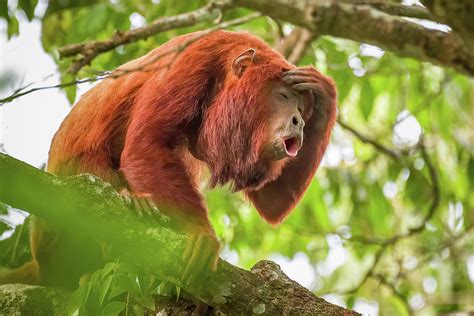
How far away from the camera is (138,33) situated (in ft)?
15.0

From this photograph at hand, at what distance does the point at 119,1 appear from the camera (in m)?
6.10

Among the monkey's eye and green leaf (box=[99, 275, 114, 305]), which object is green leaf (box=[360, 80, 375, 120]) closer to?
the monkey's eye

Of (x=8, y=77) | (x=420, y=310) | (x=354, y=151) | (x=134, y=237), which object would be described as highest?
(x=8, y=77)

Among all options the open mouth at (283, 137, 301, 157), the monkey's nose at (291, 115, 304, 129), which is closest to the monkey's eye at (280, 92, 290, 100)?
the monkey's nose at (291, 115, 304, 129)

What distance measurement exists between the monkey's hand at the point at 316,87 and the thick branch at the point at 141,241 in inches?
54.9

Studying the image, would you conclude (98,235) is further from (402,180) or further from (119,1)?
(402,180)

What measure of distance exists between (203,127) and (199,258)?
52.8 inches

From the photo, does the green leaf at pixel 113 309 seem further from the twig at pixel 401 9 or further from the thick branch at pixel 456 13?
the twig at pixel 401 9

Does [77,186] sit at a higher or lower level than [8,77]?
lower

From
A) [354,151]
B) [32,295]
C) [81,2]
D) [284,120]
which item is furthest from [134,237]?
[354,151]

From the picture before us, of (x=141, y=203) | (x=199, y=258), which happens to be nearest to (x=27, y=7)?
(x=141, y=203)

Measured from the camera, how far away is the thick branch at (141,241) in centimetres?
279

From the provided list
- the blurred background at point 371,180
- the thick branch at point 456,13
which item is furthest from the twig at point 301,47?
the thick branch at point 456,13

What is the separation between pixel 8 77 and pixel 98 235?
0.63m
